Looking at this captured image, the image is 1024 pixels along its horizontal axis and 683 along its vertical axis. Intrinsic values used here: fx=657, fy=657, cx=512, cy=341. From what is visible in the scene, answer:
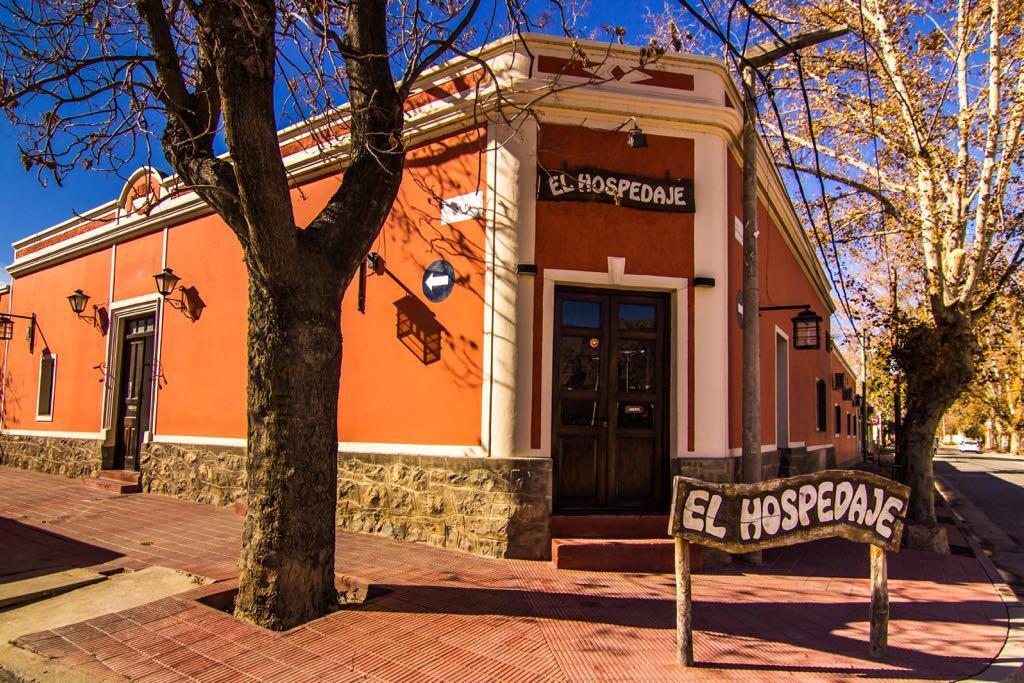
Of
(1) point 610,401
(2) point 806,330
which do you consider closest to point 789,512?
(1) point 610,401

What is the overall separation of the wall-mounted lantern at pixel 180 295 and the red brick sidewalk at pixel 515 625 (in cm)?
377

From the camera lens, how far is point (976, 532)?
10703mm

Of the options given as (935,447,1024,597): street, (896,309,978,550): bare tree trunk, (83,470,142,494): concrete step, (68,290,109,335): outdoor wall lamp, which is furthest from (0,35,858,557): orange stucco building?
(68,290,109,335): outdoor wall lamp

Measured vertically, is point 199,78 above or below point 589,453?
above

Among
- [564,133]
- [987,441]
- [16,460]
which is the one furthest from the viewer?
[987,441]

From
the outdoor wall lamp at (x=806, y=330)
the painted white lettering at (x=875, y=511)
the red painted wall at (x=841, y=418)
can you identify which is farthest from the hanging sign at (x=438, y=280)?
the red painted wall at (x=841, y=418)

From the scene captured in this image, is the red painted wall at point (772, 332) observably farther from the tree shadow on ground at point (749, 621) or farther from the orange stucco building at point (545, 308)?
the tree shadow on ground at point (749, 621)

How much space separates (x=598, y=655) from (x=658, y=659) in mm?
387

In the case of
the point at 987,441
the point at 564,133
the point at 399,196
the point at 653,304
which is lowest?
the point at 987,441

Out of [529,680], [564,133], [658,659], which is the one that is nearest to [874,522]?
[658,659]

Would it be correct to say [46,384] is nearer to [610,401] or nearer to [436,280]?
[436,280]

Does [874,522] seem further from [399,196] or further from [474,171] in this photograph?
[399,196]

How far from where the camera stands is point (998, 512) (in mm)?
13055

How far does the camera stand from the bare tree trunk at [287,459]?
14.6 feet
